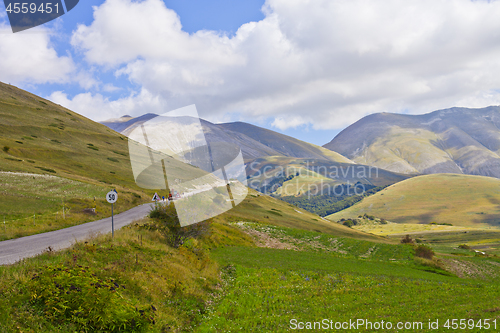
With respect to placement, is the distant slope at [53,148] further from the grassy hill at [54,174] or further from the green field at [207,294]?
the green field at [207,294]

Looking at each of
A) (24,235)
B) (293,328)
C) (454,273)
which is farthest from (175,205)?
(454,273)

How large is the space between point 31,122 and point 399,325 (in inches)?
3755

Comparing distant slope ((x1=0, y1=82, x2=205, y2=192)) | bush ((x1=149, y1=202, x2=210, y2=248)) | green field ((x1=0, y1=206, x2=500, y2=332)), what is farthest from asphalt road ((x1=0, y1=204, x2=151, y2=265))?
distant slope ((x1=0, y1=82, x2=205, y2=192))

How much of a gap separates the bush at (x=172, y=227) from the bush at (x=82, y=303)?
1170 centimetres

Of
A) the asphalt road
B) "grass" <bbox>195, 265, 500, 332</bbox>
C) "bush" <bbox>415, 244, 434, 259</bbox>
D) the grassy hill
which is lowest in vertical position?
"bush" <bbox>415, 244, 434, 259</bbox>

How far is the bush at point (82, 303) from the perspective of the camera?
28.0 ft

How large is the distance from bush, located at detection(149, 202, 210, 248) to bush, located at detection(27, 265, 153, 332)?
1170cm

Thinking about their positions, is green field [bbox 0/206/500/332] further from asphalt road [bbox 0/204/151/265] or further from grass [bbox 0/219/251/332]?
asphalt road [bbox 0/204/151/265]

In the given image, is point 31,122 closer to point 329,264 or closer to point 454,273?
point 329,264

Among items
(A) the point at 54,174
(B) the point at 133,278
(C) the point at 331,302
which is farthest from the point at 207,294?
(A) the point at 54,174

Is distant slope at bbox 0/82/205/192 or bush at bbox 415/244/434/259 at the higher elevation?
distant slope at bbox 0/82/205/192

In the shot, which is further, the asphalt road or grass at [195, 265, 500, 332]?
the asphalt road

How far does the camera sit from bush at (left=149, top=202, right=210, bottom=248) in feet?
71.0

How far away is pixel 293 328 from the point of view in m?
12.0
